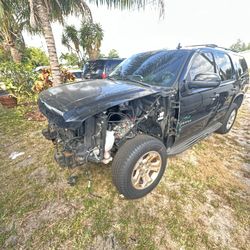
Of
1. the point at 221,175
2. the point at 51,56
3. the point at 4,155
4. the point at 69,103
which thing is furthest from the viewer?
the point at 51,56

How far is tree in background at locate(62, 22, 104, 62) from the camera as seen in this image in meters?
16.3

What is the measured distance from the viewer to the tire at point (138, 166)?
217 centimetres

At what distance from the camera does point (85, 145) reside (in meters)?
2.10

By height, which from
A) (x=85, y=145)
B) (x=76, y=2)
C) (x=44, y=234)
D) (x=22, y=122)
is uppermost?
(x=76, y=2)

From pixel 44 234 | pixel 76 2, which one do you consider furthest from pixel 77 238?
pixel 76 2

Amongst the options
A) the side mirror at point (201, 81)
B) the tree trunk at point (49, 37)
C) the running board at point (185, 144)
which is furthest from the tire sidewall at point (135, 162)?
the tree trunk at point (49, 37)

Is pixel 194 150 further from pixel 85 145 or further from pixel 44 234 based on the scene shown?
pixel 44 234

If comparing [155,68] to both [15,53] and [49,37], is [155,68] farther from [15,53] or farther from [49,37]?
[15,53]

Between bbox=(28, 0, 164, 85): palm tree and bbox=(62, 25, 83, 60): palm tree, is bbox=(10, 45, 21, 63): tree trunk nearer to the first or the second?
bbox=(28, 0, 164, 85): palm tree

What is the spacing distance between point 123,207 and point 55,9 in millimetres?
5949

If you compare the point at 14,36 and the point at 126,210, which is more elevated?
the point at 14,36

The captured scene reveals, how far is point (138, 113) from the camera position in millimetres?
2387

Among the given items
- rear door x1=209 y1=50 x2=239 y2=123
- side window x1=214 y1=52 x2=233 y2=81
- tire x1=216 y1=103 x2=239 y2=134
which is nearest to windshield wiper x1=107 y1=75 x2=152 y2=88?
rear door x1=209 y1=50 x2=239 y2=123

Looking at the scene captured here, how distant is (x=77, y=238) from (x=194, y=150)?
267cm
